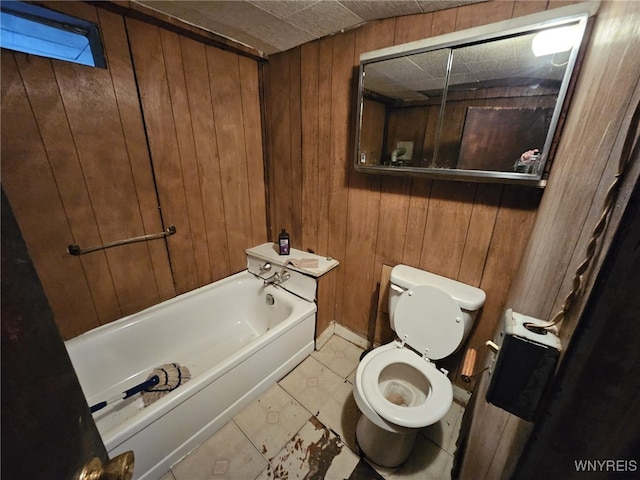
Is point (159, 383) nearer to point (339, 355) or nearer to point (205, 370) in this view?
point (205, 370)

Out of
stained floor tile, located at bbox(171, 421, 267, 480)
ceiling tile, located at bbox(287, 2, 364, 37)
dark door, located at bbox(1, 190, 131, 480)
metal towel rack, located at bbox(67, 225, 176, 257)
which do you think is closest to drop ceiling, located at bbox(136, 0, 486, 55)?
ceiling tile, located at bbox(287, 2, 364, 37)

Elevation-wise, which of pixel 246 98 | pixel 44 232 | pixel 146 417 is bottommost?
pixel 146 417

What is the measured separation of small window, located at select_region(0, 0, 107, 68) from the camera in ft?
A: 3.39

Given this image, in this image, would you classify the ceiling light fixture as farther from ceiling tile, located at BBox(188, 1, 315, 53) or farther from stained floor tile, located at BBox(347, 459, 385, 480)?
stained floor tile, located at BBox(347, 459, 385, 480)

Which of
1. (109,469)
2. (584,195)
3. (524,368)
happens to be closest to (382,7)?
(584,195)

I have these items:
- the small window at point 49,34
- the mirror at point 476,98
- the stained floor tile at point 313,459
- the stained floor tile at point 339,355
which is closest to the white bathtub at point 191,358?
the stained floor tile at point 339,355

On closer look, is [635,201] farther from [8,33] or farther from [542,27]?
[8,33]

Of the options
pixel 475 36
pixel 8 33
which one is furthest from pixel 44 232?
pixel 475 36

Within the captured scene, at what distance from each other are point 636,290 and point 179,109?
1.97 metres

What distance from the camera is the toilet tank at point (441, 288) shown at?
4.02 feet

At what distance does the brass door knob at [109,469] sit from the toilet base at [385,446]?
107cm

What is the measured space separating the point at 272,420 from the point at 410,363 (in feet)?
2.76

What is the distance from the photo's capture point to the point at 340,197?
1.73 metres

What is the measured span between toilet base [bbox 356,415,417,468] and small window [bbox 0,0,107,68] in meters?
2.26
